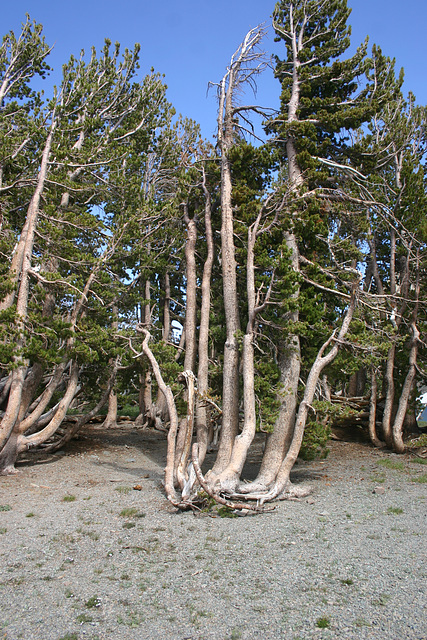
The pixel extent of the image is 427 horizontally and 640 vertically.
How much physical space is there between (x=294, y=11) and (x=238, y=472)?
14.2 meters

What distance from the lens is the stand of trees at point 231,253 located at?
36.0 feet

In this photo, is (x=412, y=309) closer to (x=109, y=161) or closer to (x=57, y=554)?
(x=109, y=161)

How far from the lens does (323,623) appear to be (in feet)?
13.9

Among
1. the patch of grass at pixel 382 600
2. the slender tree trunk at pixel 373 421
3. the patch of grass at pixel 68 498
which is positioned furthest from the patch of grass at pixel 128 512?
the slender tree trunk at pixel 373 421

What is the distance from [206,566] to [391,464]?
9730 mm

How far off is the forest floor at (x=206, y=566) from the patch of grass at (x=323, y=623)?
0.01 m

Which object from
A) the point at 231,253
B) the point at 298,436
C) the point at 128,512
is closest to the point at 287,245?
the point at 231,253

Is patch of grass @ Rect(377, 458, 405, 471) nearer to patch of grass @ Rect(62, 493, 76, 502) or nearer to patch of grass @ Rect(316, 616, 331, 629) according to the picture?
patch of grass @ Rect(62, 493, 76, 502)

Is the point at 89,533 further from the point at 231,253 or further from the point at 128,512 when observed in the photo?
the point at 231,253

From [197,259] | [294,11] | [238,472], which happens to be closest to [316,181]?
[197,259]

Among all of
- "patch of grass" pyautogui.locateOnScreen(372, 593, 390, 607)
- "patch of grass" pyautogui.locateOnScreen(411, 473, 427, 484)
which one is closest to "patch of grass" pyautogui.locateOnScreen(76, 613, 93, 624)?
"patch of grass" pyautogui.locateOnScreen(372, 593, 390, 607)

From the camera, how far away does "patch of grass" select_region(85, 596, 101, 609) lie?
181 inches

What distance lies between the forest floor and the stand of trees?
4.42 ft

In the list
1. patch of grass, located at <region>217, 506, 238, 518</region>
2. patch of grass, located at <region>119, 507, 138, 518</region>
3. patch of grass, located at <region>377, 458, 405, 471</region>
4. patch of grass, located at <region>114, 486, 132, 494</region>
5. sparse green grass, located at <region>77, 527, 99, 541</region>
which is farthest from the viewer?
patch of grass, located at <region>377, 458, 405, 471</region>
